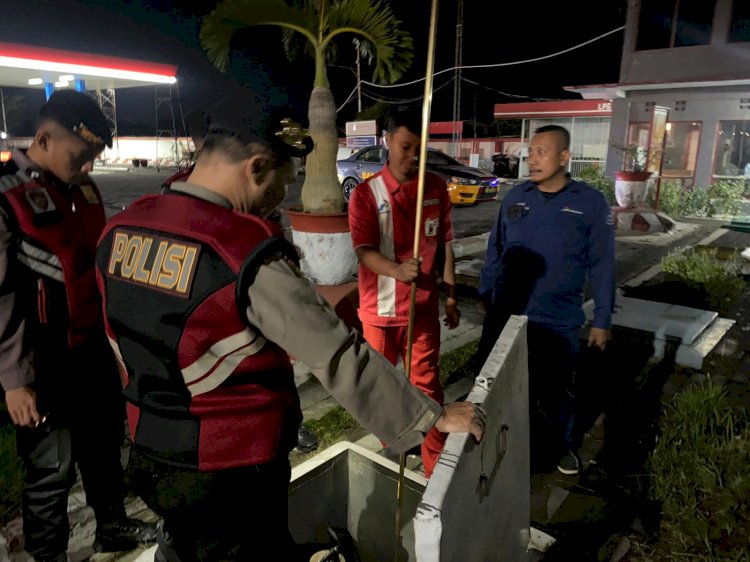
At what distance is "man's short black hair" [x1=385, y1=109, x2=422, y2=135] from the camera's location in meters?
3.13

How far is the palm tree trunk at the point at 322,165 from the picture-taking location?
654 cm

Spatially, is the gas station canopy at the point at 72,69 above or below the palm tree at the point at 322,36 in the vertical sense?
above

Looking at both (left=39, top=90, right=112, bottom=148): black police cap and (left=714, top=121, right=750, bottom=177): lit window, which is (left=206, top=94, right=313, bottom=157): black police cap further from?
(left=714, top=121, right=750, bottom=177): lit window

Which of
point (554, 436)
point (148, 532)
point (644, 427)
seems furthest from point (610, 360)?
point (148, 532)

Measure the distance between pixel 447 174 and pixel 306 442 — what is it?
479 inches

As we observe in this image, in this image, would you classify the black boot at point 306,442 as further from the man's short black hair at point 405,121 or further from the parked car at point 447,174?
the parked car at point 447,174

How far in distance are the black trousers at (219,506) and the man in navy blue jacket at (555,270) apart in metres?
2.05

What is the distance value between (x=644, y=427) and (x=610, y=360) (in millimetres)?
1179

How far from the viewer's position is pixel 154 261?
1.49 metres

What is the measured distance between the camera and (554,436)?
3371 millimetres

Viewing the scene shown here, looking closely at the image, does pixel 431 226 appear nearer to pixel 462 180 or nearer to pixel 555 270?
pixel 555 270

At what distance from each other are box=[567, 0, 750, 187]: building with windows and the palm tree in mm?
9258

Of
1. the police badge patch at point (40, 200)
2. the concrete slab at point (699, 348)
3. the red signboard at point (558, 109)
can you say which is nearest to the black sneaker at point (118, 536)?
the police badge patch at point (40, 200)

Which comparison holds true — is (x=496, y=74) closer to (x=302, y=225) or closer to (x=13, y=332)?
(x=302, y=225)
